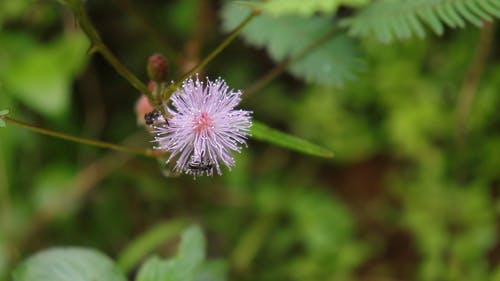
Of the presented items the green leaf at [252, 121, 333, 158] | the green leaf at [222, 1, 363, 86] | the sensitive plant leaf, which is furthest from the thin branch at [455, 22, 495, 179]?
the sensitive plant leaf

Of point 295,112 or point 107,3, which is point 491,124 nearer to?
point 295,112

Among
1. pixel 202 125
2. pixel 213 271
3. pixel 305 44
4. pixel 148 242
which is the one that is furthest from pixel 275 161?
pixel 202 125

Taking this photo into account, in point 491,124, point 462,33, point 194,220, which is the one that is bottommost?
point 194,220

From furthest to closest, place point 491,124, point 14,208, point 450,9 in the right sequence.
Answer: point 14,208 → point 491,124 → point 450,9

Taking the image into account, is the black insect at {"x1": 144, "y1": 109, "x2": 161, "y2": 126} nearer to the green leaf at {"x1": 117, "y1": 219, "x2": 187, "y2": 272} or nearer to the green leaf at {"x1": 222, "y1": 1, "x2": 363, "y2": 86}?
the green leaf at {"x1": 222, "y1": 1, "x2": 363, "y2": 86}

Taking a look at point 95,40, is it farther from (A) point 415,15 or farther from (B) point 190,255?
(A) point 415,15

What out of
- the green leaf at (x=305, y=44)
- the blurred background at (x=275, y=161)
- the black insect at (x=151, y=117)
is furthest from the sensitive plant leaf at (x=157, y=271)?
the blurred background at (x=275, y=161)

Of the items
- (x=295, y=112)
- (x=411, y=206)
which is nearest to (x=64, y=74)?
(x=295, y=112)
